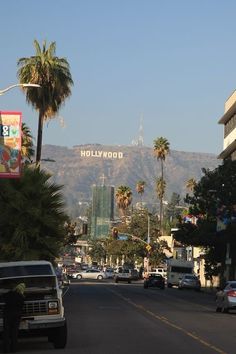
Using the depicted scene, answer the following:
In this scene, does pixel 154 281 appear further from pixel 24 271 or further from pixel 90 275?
pixel 24 271

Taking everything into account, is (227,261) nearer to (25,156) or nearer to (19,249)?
(25,156)

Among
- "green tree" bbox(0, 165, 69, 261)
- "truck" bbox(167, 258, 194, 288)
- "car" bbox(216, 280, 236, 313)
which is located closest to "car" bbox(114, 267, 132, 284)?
"truck" bbox(167, 258, 194, 288)

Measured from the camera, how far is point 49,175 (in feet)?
133

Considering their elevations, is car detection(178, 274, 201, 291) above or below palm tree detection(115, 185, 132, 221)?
below

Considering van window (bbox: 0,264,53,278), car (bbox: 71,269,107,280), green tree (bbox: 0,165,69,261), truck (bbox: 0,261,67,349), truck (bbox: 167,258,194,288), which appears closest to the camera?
truck (bbox: 0,261,67,349)

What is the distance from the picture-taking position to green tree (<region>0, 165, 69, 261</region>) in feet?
126

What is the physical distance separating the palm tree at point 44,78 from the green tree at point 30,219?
39.7 ft

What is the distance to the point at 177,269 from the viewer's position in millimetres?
85625

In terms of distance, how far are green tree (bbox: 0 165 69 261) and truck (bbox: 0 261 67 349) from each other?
1898 cm

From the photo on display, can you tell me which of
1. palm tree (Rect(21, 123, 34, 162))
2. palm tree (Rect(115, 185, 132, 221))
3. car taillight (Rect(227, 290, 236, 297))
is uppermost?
palm tree (Rect(115, 185, 132, 221))

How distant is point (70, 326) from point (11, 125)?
39.2ft

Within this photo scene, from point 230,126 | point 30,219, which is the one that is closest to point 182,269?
point 230,126

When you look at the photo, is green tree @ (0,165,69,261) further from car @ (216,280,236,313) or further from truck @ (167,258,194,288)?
truck @ (167,258,194,288)

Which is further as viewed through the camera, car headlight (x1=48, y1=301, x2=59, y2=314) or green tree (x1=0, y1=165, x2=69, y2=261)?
green tree (x1=0, y1=165, x2=69, y2=261)
